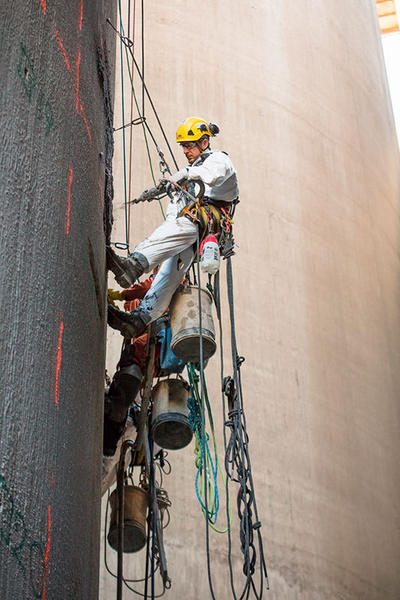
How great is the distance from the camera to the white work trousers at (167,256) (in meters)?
6.89

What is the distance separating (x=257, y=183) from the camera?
14.9 meters

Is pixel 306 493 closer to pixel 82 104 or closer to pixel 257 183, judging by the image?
pixel 257 183

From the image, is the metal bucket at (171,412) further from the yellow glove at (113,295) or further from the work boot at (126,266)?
the work boot at (126,266)

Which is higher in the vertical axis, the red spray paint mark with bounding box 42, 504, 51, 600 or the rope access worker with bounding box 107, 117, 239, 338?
the rope access worker with bounding box 107, 117, 239, 338

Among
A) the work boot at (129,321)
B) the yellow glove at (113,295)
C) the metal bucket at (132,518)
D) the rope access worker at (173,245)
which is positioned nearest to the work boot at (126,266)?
the rope access worker at (173,245)

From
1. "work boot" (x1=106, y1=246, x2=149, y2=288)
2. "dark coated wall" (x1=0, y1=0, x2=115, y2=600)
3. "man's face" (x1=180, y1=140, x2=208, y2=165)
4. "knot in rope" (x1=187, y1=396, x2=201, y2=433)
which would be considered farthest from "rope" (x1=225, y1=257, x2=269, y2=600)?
"man's face" (x1=180, y1=140, x2=208, y2=165)

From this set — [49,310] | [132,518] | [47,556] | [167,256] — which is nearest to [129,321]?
[167,256]

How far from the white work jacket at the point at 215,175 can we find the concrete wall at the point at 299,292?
4210 mm

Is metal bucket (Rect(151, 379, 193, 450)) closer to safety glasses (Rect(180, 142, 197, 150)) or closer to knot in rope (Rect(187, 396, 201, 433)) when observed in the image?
knot in rope (Rect(187, 396, 201, 433))

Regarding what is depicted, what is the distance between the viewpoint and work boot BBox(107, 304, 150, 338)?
6.71 meters

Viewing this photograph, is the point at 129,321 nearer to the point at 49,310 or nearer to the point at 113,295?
the point at 113,295

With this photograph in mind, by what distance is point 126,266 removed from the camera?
6555 mm

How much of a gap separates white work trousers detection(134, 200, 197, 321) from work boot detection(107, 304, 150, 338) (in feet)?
0.23

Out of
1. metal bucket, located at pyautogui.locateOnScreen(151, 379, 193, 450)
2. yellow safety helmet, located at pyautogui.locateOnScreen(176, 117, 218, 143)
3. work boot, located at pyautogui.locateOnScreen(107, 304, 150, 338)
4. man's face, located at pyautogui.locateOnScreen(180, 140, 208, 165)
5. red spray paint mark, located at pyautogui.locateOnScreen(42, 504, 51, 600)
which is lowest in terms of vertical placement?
red spray paint mark, located at pyautogui.locateOnScreen(42, 504, 51, 600)
